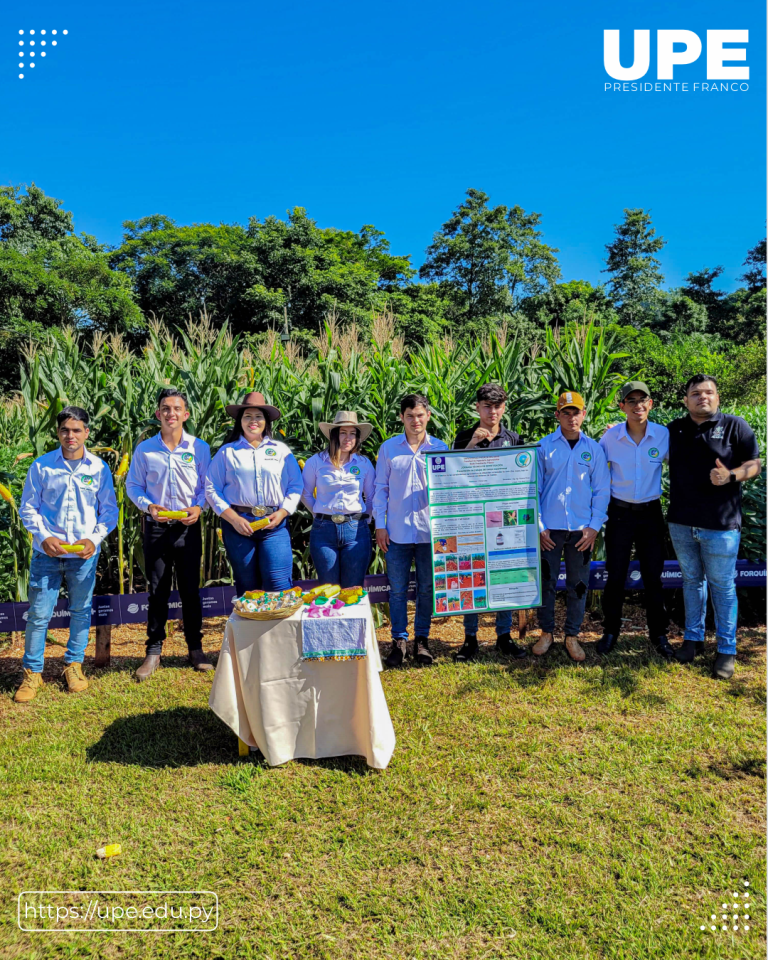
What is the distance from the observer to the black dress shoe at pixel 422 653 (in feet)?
16.4

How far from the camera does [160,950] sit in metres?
2.51

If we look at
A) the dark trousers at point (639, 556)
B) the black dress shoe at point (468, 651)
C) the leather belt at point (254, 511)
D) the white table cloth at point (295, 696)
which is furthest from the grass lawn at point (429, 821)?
the leather belt at point (254, 511)

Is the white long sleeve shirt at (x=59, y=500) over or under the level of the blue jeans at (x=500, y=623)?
over

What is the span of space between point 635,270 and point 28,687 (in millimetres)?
47041

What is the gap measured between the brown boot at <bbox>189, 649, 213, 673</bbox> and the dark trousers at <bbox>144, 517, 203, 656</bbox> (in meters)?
0.04

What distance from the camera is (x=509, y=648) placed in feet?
16.9

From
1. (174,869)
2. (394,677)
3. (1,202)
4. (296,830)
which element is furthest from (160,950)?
(1,202)

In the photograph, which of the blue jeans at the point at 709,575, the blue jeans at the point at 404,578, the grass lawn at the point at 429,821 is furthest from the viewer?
the blue jeans at the point at 404,578

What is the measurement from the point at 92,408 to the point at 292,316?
2971cm

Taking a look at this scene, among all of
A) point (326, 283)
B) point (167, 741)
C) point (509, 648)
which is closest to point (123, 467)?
point (167, 741)

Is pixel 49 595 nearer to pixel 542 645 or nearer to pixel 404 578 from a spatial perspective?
pixel 404 578

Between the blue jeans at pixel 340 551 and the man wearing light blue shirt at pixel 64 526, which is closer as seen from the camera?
the man wearing light blue shirt at pixel 64 526

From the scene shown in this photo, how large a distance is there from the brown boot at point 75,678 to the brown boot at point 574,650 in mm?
3857

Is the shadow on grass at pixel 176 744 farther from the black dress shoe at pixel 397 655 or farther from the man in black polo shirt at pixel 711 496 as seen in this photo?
the man in black polo shirt at pixel 711 496
